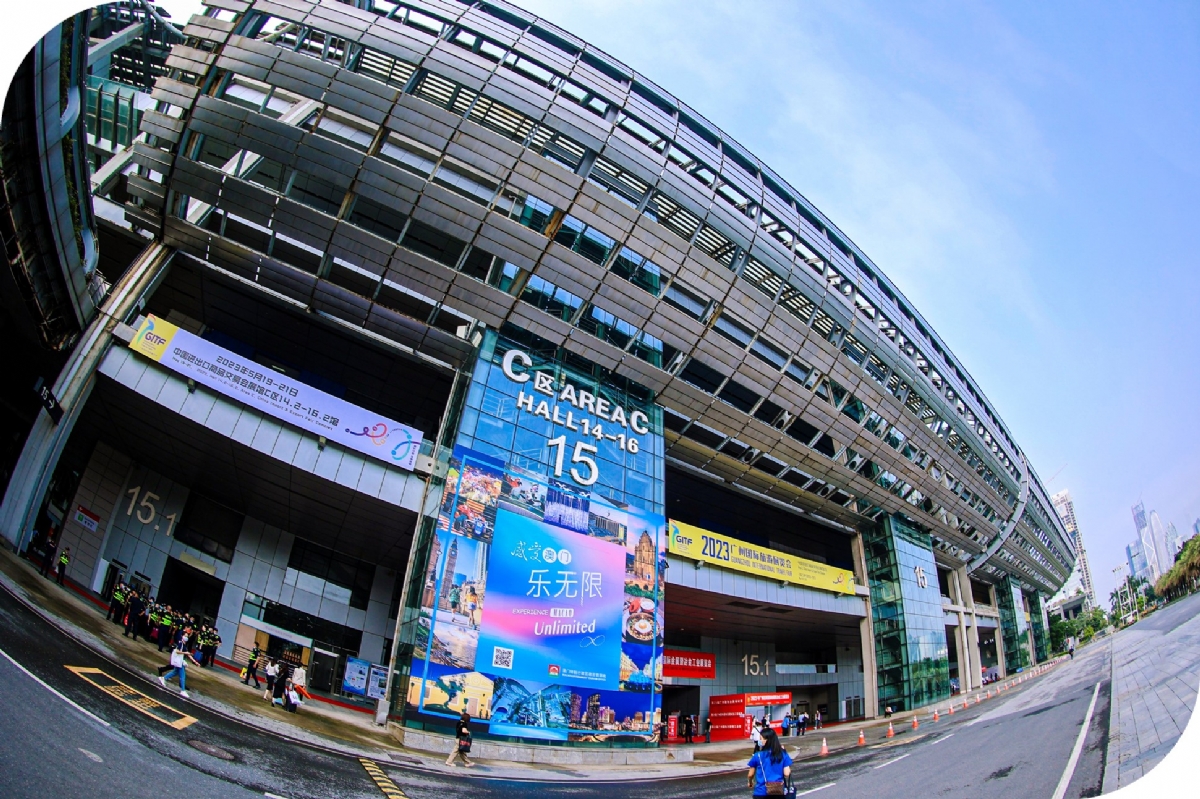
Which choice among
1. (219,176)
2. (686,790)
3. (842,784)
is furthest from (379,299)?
(842,784)

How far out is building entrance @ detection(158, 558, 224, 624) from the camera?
27422 mm

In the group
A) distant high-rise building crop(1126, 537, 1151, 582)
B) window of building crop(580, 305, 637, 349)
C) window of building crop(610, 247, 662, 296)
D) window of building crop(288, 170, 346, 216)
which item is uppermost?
window of building crop(288, 170, 346, 216)

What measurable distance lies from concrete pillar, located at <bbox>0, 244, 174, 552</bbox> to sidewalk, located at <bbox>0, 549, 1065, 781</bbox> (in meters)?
1.86

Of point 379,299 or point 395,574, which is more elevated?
point 379,299

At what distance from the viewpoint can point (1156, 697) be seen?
8.81m

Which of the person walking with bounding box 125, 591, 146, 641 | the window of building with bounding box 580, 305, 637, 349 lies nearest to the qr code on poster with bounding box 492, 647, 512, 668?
the person walking with bounding box 125, 591, 146, 641

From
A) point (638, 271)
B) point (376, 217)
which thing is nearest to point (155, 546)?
point (376, 217)

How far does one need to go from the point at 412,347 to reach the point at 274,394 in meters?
6.55

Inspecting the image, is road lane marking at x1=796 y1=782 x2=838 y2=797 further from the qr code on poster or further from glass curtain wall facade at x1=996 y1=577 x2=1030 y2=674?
glass curtain wall facade at x1=996 y1=577 x2=1030 y2=674

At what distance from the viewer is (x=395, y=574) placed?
3209 cm

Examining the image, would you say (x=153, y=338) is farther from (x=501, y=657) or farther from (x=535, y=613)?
(x=535, y=613)

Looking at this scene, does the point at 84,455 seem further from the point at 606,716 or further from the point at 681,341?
the point at 681,341

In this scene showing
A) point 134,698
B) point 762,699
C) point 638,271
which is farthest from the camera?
point 762,699

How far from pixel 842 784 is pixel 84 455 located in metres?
33.5
